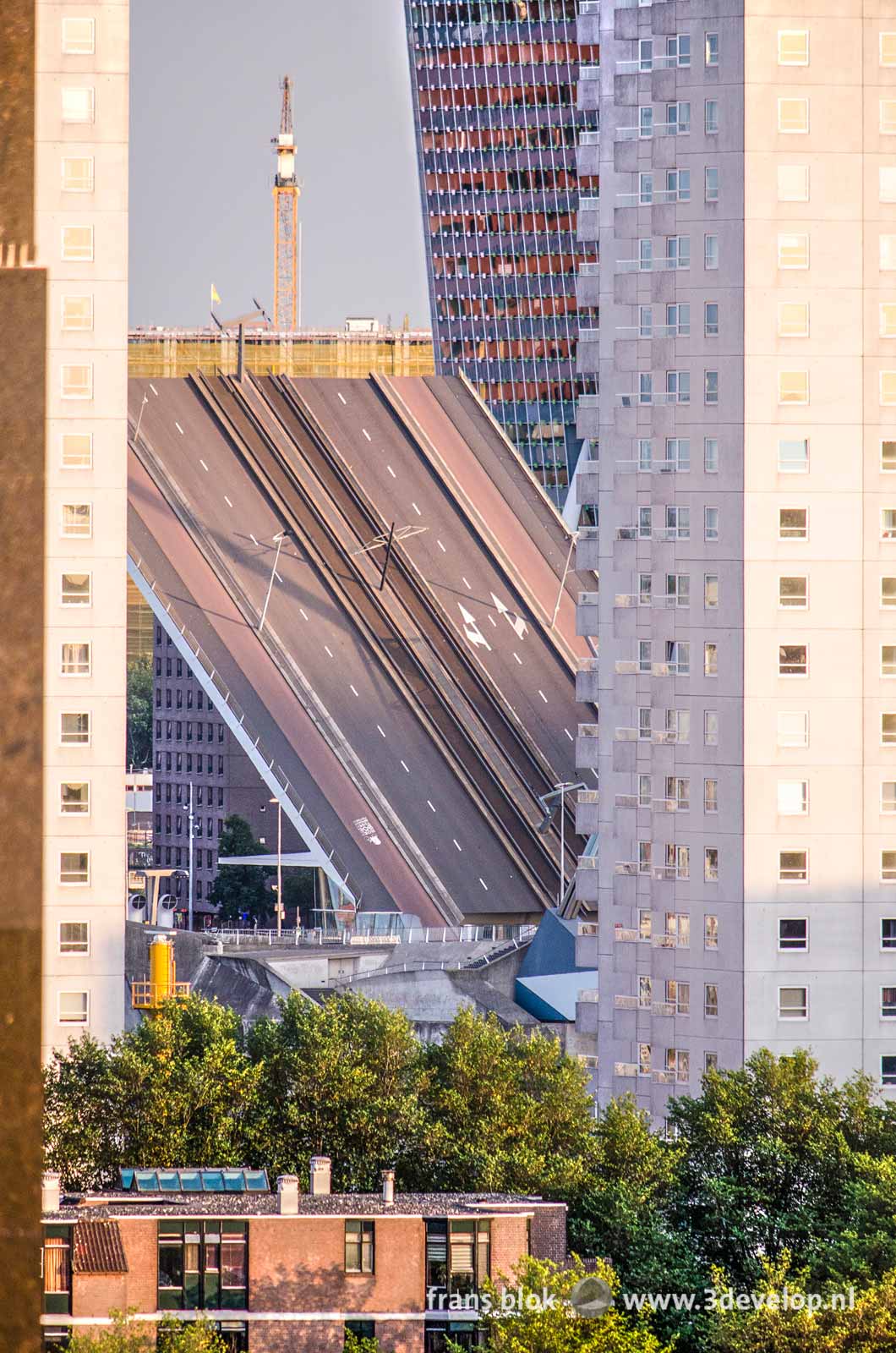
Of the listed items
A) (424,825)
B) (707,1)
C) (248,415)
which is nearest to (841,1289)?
(707,1)

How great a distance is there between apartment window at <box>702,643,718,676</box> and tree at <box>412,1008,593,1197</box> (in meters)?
8.71

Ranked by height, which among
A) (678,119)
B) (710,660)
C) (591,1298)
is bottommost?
(591,1298)

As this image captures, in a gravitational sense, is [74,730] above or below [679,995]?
above

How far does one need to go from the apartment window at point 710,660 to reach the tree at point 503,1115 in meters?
8.71

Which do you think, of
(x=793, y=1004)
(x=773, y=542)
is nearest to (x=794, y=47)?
(x=773, y=542)

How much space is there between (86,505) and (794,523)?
50.1ft

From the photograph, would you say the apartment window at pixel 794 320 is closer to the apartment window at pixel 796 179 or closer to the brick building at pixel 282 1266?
Answer: the apartment window at pixel 796 179

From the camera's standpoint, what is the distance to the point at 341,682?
87.8m

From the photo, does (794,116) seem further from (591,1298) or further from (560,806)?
(560,806)

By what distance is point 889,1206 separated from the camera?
4116 cm

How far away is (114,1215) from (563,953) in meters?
37.0

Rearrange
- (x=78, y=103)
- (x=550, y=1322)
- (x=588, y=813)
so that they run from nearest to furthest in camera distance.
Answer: (x=550, y=1322), (x=78, y=103), (x=588, y=813)

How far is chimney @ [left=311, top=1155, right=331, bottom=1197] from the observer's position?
42375 mm

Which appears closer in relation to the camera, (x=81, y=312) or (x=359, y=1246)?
(x=359, y=1246)
